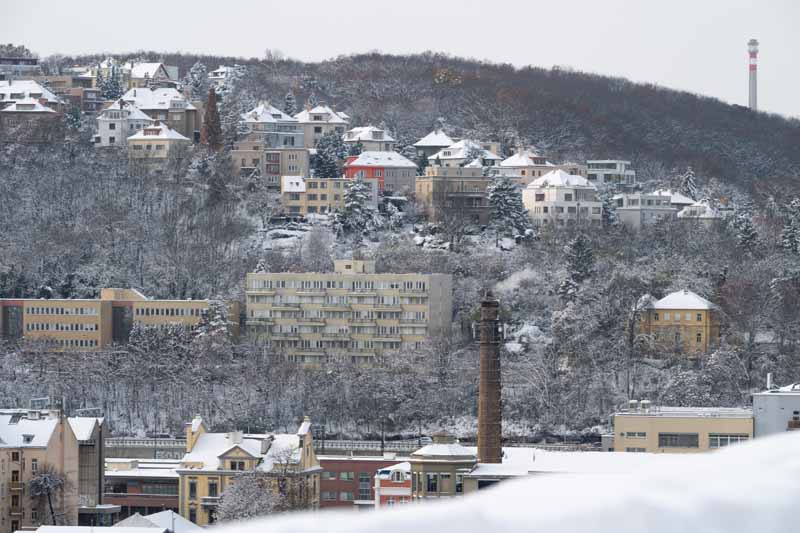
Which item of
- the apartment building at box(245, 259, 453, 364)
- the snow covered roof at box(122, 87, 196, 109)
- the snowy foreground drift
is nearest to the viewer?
the snowy foreground drift

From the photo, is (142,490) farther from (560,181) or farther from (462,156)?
(462,156)

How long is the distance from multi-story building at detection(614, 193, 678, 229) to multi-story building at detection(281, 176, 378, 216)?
8.29 metres

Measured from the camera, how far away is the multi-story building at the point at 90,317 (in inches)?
2409

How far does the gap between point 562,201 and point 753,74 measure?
1436 inches

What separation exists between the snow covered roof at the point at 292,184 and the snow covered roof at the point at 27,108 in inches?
375

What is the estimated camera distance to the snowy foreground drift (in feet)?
5.86

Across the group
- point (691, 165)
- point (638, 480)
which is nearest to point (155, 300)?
point (691, 165)

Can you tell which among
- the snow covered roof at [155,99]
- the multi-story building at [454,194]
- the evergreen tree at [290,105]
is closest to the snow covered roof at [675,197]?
the multi-story building at [454,194]

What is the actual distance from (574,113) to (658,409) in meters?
53.8

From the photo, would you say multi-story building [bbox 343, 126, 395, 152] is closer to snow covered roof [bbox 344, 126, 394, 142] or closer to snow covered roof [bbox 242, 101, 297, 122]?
snow covered roof [bbox 344, 126, 394, 142]

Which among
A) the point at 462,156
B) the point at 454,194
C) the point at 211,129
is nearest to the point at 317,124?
the point at 462,156

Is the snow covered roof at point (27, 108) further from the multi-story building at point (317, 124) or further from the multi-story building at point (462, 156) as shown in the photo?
the multi-story building at point (462, 156)

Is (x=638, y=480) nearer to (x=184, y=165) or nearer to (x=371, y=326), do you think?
(x=371, y=326)

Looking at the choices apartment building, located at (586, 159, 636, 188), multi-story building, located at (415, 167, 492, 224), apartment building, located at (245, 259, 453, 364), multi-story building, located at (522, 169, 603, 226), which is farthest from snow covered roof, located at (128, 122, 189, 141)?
apartment building, located at (586, 159, 636, 188)
